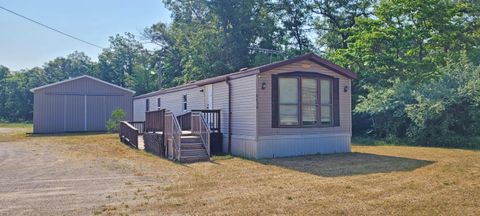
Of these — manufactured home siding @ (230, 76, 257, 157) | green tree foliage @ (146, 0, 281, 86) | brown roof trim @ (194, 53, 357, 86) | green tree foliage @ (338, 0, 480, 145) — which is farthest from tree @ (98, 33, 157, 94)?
brown roof trim @ (194, 53, 357, 86)

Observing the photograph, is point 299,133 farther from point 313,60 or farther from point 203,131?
point 203,131

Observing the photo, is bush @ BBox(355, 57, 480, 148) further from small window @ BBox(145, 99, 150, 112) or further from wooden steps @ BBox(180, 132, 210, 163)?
small window @ BBox(145, 99, 150, 112)

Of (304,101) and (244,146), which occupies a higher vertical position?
(304,101)

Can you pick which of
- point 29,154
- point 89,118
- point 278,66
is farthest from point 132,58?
point 278,66

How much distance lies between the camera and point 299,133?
37.0ft

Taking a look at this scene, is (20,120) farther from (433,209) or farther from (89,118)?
(433,209)

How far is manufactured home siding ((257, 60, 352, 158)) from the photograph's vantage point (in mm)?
10750

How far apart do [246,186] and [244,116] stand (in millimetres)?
4694

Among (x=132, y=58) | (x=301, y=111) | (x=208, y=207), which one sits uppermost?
(x=132, y=58)

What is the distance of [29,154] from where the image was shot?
1199cm

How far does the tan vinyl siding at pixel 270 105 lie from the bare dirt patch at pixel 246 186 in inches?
37.4

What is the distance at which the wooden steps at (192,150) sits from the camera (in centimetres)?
1029

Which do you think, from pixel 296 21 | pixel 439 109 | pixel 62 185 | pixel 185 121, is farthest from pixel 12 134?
pixel 439 109

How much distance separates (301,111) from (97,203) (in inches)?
280
